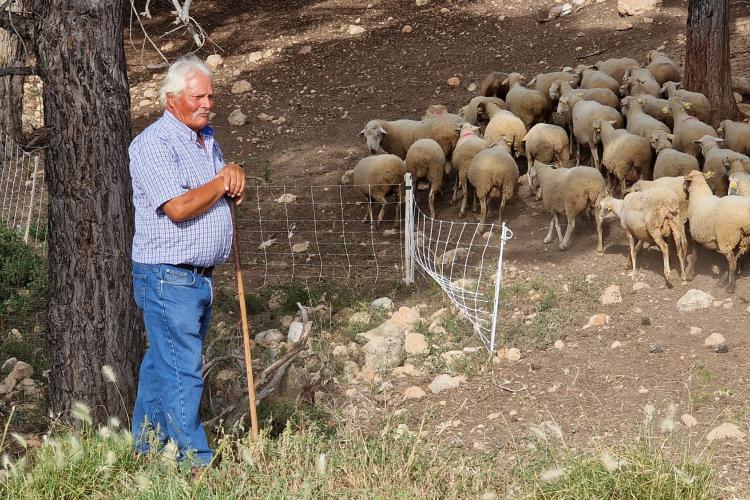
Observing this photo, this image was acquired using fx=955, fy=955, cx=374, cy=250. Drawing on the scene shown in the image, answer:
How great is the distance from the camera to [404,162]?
988 centimetres

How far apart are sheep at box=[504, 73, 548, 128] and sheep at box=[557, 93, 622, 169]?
58 cm

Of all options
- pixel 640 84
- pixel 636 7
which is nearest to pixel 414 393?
pixel 640 84

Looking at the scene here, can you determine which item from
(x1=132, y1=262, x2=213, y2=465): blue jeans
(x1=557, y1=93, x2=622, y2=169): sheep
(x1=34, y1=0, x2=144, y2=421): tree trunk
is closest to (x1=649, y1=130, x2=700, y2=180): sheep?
(x1=557, y1=93, x2=622, y2=169): sheep

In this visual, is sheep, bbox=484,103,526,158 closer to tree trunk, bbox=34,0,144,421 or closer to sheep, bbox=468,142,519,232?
sheep, bbox=468,142,519,232

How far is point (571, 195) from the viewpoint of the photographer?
28.1 feet

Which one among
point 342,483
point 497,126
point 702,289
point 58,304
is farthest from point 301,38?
point 342,483

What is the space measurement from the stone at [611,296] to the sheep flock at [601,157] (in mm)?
471

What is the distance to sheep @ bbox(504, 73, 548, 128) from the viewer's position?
36.4 ft

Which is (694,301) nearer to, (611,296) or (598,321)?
(611,296)

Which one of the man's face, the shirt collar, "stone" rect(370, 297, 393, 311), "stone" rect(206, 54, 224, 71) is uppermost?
the man's face

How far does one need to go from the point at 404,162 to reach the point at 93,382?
17.2ft

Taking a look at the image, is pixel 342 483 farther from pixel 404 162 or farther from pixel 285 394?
Answer: pixel 404 162

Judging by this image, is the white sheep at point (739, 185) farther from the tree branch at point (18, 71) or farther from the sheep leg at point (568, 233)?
the tree branch at point (18, 71)

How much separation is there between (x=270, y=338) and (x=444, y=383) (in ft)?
5.42
